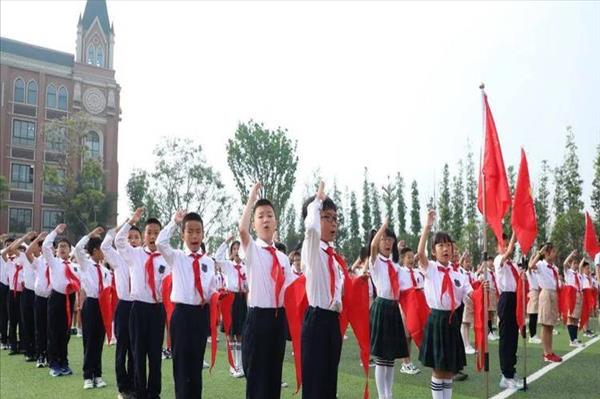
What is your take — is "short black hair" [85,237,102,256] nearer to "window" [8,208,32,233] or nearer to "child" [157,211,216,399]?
A: "child" [157,211,216,399]

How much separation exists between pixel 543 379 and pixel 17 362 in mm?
8456

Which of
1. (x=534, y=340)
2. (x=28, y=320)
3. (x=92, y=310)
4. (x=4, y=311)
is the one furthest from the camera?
(x=534, y=340)

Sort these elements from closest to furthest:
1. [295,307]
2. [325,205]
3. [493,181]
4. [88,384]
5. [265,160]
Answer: [325,205], [295,307], [493,181], [88,384], [265,160]

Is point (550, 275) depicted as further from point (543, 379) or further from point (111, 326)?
point (111, 326)

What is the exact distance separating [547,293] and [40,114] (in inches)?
1647

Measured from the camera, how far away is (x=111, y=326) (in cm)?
805

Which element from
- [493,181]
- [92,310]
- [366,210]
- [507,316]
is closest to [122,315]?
[92,310]

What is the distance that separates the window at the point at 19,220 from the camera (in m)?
41.9

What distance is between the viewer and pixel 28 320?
10.4m

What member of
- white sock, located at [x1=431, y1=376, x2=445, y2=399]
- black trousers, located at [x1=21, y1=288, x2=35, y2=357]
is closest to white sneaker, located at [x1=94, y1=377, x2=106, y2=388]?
black trousers, located at [x1=21, y1=288, x2=35, y2=357]

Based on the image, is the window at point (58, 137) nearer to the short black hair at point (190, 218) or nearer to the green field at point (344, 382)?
the green field at point (344, 382)

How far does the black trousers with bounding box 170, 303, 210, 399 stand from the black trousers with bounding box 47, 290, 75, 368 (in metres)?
4.18

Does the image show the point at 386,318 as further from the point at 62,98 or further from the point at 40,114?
the point at 62,98

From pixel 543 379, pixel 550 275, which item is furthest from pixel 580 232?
pixel 543 379
